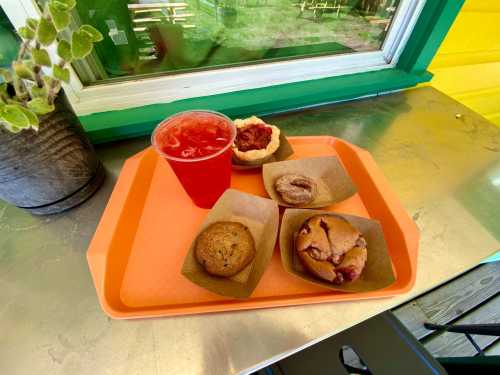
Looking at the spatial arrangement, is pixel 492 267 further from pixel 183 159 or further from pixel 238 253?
pixel 183 159

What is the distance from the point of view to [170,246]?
2.10ft

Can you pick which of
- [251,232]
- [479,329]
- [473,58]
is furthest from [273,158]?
[473,58]

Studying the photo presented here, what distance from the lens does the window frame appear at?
0.87 m

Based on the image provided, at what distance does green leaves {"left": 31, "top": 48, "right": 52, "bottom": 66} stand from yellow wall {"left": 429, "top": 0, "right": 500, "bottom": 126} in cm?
155

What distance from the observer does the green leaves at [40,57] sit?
0.44 metres

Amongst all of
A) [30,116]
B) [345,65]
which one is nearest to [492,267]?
[345,65]

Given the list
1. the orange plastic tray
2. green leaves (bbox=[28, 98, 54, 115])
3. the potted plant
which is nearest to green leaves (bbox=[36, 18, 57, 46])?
the potted plant

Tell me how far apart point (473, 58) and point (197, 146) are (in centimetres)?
163

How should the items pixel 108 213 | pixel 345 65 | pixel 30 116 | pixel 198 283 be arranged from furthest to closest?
pixel 345 65, pixel 108 213, pixel 198 283, pixel 30 116

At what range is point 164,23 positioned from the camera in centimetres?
86

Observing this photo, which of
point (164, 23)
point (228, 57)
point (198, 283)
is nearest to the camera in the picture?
point (198, 283)

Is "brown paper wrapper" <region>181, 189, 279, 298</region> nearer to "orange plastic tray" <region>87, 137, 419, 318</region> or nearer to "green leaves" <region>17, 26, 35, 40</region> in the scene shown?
"orange plastic tray" <region>87, 137, 419, 318</region>

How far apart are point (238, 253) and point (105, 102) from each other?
0.73 m

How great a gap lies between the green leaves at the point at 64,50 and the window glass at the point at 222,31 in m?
0.39
